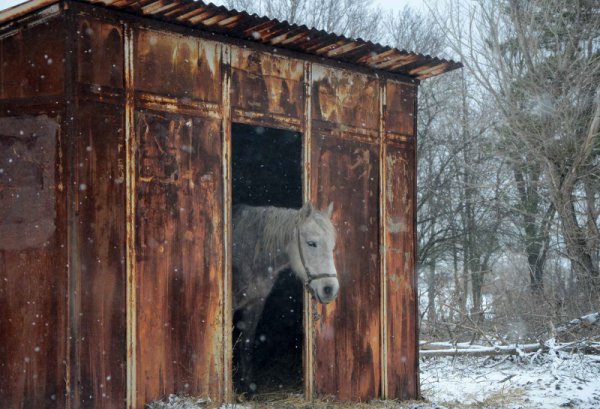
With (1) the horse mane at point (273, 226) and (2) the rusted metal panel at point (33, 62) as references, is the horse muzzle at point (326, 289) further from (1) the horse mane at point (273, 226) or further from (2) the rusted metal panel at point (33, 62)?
(2) the rusted metal panel at point (33, 62)

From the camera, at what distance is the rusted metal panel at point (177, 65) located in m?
5.80

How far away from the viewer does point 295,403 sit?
678 cm

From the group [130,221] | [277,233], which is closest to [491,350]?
[277,233]

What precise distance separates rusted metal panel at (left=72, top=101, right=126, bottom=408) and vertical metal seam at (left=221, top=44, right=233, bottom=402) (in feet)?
3.42

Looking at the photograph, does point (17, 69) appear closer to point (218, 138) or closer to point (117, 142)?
point (117, 142)

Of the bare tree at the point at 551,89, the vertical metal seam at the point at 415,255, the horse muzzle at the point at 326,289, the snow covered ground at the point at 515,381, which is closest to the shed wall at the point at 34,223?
the horse muzzle at the point at 326,289

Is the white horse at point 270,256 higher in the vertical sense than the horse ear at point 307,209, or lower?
lower

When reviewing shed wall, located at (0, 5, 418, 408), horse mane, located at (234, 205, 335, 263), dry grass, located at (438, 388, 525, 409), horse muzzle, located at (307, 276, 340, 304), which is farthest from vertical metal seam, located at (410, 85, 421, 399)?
horse muzzle, located at (307, 276, 340, 304)

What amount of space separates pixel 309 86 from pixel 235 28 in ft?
3.82

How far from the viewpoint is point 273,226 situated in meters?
7.11

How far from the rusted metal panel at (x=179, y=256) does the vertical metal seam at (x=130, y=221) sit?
5 cm

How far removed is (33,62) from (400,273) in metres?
4.54

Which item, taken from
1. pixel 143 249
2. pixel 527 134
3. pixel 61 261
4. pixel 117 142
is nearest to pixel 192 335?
pixel 143 249

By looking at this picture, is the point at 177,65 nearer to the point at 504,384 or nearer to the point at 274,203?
the point at 274,203
